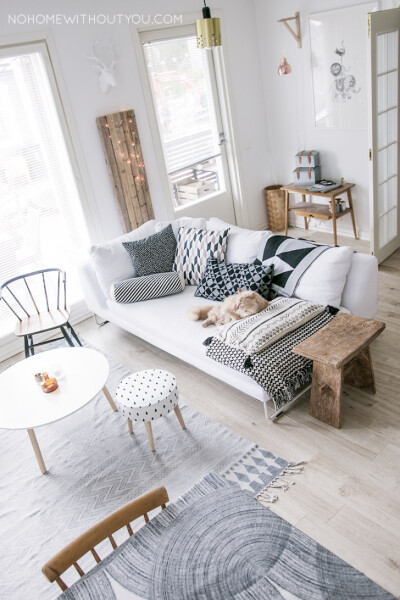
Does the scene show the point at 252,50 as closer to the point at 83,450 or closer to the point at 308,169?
the point at 308,169

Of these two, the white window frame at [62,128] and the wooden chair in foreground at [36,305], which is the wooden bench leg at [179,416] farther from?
the white window frame at [62,128]

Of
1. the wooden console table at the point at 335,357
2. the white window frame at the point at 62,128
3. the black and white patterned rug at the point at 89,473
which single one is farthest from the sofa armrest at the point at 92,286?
the wooden console table at the point at 335,357

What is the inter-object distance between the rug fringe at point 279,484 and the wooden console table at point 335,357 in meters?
0.34

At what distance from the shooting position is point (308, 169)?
493 centimetres

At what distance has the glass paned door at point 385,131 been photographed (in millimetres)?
3682

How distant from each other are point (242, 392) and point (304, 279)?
80cm

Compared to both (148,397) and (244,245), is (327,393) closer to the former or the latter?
(148,397)

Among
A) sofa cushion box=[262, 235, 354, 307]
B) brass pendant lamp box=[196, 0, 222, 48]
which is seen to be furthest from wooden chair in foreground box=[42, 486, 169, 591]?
brass pendant lamp box=[196, 0, 222, 48]

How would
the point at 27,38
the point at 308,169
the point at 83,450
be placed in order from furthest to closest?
the point at 308,169 → the point at 27,38 → the point at 83,450

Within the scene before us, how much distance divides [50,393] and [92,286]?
4.35 feet

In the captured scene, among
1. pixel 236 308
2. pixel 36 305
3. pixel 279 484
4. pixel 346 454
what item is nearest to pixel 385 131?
pixel 236 308

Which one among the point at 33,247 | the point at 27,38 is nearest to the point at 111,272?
the point at 33,247

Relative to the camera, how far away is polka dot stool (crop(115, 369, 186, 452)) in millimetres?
2705

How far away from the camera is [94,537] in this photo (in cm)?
142
